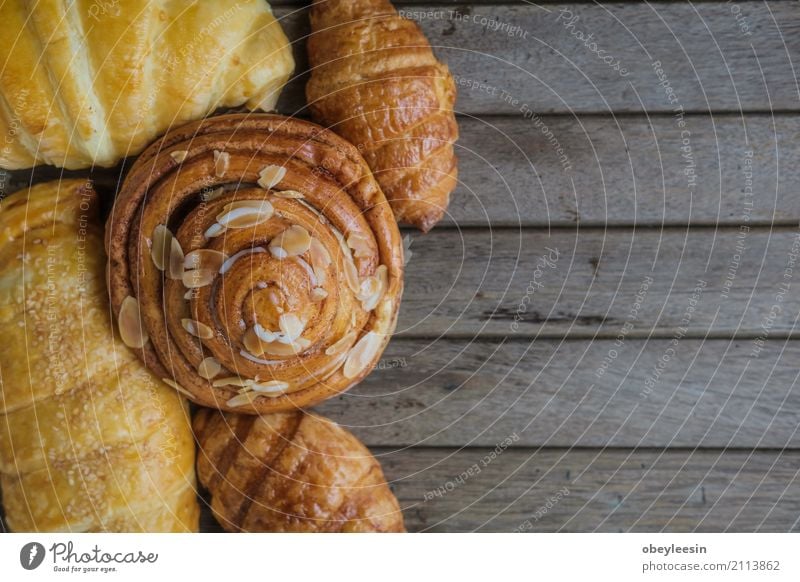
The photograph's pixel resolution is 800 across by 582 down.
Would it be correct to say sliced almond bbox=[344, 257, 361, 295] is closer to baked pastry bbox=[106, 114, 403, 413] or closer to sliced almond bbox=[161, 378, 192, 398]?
baked pastry bbox=[106, 114, 403, 413]

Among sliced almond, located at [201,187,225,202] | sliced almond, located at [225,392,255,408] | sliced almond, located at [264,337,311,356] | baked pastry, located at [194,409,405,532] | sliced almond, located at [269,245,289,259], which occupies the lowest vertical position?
baked pastry, located at [194,409,405,532]

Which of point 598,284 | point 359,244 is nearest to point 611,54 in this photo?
point 598,284

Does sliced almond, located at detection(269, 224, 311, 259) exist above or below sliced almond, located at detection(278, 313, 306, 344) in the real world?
above

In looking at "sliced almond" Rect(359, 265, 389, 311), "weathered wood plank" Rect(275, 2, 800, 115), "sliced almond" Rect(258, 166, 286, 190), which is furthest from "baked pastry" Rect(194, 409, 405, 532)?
"weathered wood plank" Rect(275, 2, 800, 115)

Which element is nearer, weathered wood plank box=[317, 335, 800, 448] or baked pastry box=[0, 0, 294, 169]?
baked pastry box=[0, 0, 294, 169]

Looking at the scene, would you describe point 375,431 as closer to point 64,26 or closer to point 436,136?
point 436,136

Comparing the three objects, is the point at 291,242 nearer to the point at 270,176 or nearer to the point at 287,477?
the point at 270,176

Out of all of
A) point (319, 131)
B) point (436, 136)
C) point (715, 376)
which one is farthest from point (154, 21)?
point (715, 376)
